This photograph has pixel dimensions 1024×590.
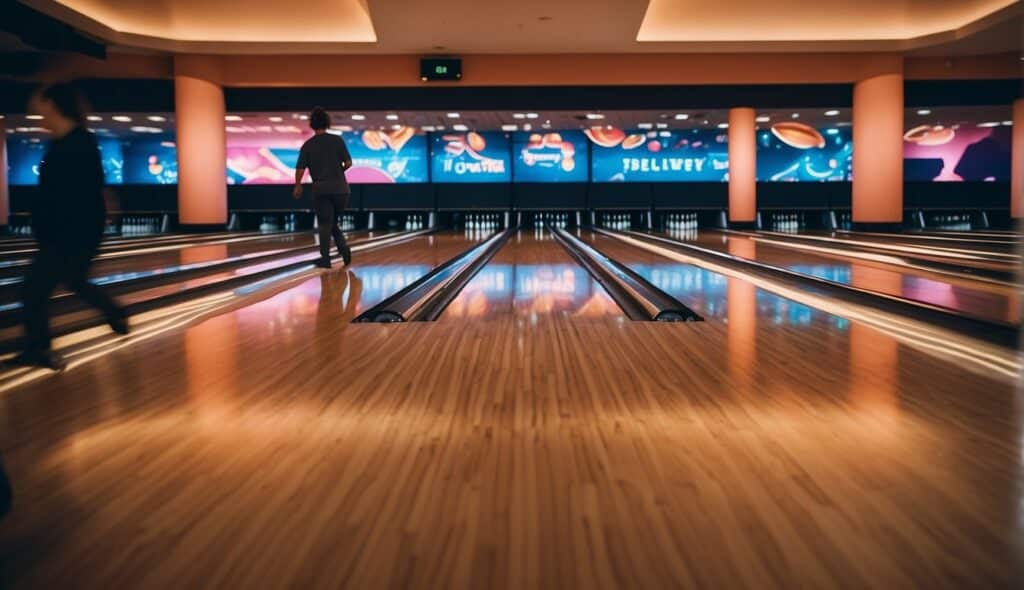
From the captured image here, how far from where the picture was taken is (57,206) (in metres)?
3.01

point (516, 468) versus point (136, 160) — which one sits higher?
point (136, 160)

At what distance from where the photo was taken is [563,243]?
11.4 m

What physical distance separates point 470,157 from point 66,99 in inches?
684

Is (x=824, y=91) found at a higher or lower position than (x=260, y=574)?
higher

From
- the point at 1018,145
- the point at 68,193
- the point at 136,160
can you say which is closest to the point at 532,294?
the point at 68,193

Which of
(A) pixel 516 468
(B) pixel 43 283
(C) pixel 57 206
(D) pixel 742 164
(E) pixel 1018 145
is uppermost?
(E) pixel 1018 145

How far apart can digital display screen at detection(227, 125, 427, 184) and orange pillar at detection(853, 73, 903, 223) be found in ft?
34.0

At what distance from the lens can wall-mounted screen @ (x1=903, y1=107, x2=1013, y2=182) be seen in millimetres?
19688

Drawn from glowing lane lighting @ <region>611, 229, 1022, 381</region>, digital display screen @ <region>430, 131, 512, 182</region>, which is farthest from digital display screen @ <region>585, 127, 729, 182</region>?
glowing lane lighting @ <region>611, 229, 1022, 381</region>

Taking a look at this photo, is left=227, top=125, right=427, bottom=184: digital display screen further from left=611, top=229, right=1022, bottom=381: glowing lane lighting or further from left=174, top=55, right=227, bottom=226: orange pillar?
left=611, top=229, right=1022, bottom=381: glowing lane lighting

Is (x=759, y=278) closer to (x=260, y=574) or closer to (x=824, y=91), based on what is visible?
(x=260, y=574)

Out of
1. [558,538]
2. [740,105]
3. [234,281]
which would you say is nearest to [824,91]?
[740,105]

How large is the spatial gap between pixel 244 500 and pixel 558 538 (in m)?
0.60

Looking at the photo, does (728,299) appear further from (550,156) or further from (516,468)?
(550,156)
